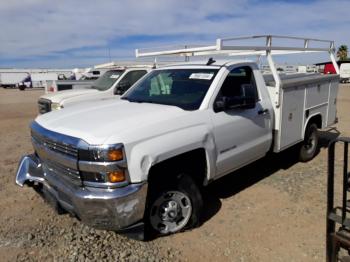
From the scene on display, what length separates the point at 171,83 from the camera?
4.81 meters

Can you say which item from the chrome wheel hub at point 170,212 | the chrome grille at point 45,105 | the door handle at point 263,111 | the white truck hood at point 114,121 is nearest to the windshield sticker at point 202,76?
the white truck hood at point 114,121

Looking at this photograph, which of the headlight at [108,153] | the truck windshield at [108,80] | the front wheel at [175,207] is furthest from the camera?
the truck windshield at [108,80]

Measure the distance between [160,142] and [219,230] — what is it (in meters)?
1.32

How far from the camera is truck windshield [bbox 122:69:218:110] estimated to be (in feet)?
14.0

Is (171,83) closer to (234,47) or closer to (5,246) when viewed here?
(234,47)

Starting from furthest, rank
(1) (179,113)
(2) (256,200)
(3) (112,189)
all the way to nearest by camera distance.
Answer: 1. (2) (256,200)
2. (1) (179,113)
3. (3) (112,189)

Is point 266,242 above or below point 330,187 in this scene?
below

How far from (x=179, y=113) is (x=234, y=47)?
1230 millimetres

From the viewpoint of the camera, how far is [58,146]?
3498 mm

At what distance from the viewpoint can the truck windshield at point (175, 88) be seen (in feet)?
14.0

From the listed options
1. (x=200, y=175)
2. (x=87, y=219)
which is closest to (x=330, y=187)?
(x=200, y=175)

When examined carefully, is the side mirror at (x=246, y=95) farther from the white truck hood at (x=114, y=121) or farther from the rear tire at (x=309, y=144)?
the rear tire at (x=309, y=144)

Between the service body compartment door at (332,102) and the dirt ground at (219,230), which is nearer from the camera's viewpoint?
the dirt ground at (219,230)

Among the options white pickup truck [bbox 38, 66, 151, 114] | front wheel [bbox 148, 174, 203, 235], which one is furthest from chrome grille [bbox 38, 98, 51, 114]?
front wheel [bbox 148, 174, 203, 235]
